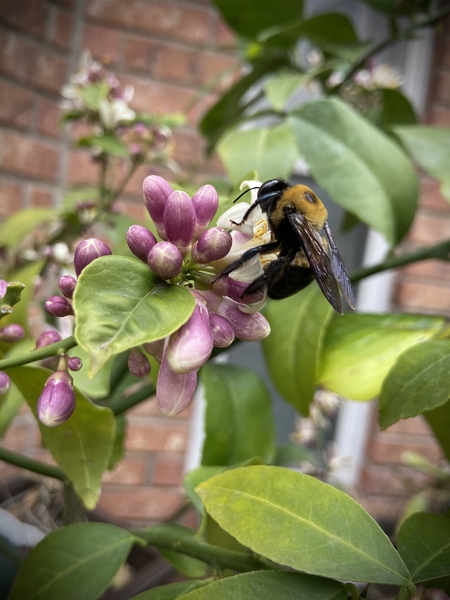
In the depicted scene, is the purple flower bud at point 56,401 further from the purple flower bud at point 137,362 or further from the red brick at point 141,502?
the red brick at point 141,502

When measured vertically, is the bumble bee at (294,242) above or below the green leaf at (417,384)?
above

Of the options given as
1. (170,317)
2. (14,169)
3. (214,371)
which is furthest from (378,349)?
(14,169)

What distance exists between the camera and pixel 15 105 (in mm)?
952

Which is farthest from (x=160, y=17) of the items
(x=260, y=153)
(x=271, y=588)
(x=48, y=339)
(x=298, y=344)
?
(x=271, y=588)

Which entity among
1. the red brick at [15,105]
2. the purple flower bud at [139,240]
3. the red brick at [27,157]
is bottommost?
the purple flower bud at [139,240]

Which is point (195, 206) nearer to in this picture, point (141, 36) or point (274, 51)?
point (274, 51)

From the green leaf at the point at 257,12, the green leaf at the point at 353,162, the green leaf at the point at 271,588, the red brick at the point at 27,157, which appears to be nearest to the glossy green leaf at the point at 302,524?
the green leaf at the point at 271,588

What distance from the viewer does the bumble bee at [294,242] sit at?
0.30m

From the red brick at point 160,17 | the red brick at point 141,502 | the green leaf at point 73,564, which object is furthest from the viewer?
the red brick at point 141,502

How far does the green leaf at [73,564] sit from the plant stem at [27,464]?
0.04m

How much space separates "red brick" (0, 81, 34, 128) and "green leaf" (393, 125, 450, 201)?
71 cm

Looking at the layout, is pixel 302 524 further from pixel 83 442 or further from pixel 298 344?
pixel 298 344

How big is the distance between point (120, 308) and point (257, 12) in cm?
58

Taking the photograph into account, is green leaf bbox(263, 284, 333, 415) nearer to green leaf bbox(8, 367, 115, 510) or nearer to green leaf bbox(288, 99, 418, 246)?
green leaf bbox(288, 99, 418, 246)
